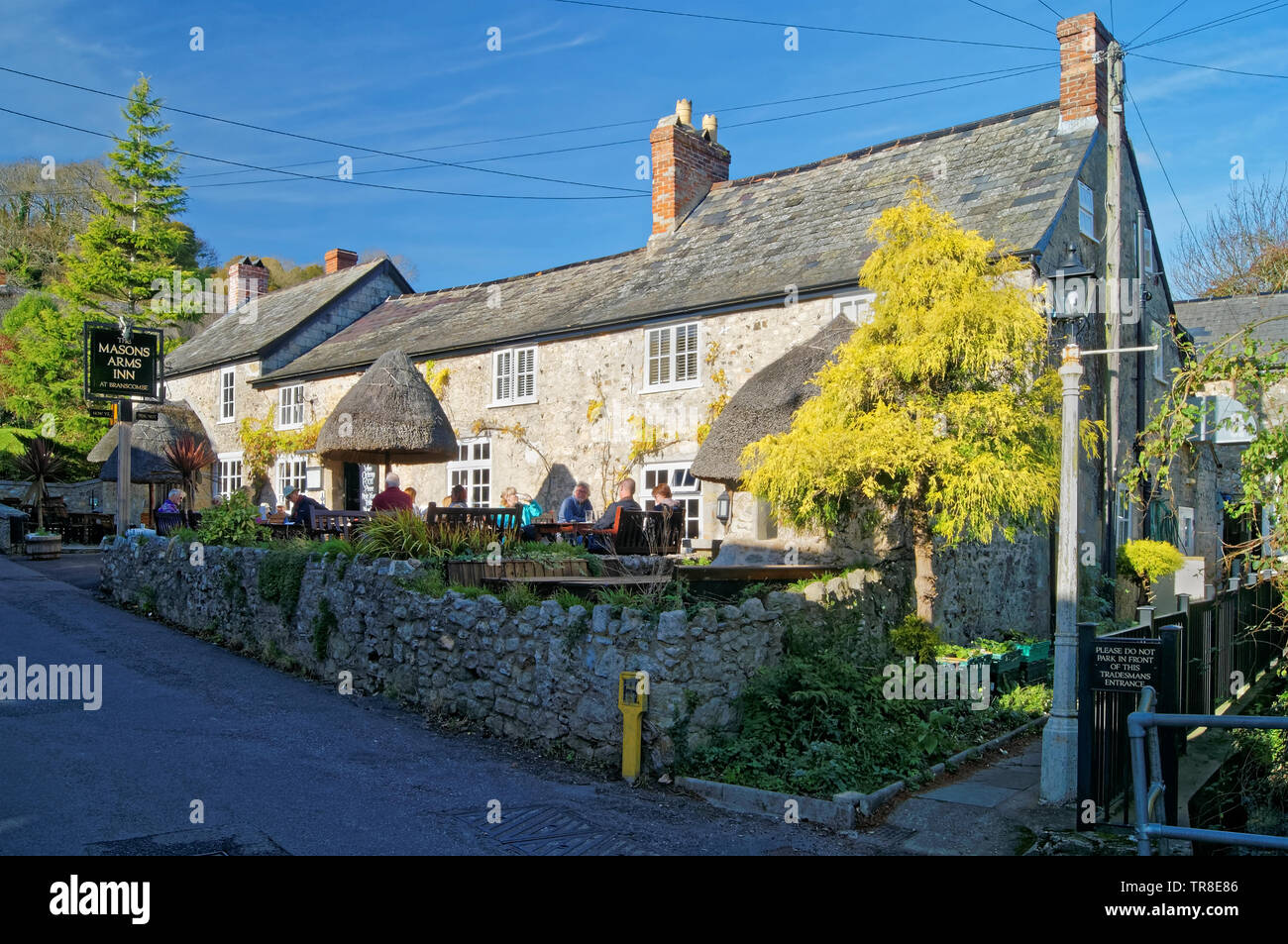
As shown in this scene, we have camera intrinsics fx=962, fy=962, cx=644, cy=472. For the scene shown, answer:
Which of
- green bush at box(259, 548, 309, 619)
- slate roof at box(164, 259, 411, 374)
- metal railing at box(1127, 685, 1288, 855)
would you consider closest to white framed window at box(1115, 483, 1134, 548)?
metal railing at box(1127, 685, 1288, 855)

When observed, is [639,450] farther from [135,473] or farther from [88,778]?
[135,473]

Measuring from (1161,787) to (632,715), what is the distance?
382 cm

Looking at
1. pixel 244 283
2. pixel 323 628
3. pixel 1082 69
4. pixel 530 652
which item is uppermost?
pixel 244 283

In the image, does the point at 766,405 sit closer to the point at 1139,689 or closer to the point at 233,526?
the point at 1139,689

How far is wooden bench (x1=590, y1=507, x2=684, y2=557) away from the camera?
12234mm

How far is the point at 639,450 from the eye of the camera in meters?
17.4

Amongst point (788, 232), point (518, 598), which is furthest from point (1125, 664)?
point (788, 232)

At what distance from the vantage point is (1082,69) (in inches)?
Result: 607

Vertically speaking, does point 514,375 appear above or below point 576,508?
above

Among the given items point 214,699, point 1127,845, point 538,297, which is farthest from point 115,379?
point 1127,845

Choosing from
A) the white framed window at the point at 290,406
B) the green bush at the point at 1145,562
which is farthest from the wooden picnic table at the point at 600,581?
the white framed window at the point at 290,406

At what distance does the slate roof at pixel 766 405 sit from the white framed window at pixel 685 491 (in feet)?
7.66
